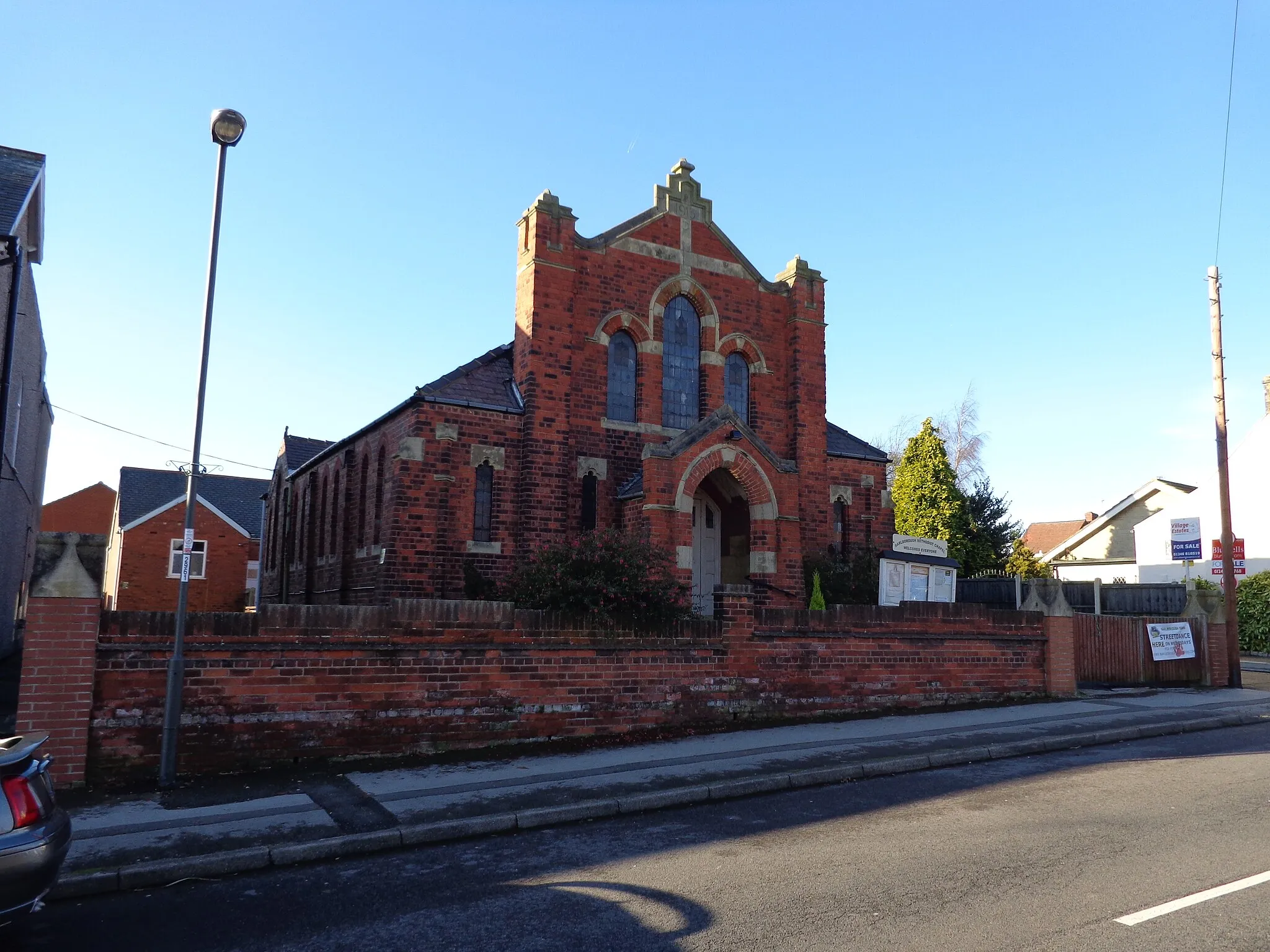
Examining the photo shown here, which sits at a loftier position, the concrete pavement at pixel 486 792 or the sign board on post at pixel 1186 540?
the sign board on post at pixel 1186 540

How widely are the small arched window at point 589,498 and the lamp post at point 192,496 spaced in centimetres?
826

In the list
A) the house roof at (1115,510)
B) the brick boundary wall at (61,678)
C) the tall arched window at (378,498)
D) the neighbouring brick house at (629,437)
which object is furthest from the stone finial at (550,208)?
the house roof at (1115,510)

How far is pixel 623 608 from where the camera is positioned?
38.4 feet

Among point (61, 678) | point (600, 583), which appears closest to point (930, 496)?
point (600, 583)

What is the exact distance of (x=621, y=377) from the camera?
17938 millimetres

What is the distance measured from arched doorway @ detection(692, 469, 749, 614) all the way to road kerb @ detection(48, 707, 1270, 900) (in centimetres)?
731

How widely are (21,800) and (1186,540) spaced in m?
22.3

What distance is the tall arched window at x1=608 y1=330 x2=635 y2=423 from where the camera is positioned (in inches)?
699

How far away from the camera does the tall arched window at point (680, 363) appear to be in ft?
60.4

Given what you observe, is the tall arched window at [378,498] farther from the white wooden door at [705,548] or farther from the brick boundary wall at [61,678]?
the brick boundary wall at [61,678]

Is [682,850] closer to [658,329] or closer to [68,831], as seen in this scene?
[68,831]

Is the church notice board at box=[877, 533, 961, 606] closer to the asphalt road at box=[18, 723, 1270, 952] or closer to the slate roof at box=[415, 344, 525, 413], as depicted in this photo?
the slate roof at box=[415, 344, 525, 413]

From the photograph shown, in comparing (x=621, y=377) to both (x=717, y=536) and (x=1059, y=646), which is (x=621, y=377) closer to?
(x=717, y=536)

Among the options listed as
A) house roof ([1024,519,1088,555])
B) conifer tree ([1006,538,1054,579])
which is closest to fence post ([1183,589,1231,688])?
conifer tree ([1006,538,1054,579])
